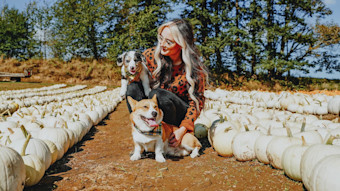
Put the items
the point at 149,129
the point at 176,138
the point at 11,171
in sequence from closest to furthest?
the point at 11,171 → the point at 149,129 → the point at 176,138

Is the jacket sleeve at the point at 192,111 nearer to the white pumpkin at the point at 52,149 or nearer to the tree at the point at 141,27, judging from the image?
the white pumpkin at the point at 52,149

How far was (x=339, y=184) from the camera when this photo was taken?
1.60 m

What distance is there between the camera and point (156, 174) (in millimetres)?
2486

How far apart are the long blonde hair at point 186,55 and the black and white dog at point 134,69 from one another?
0.44 ft

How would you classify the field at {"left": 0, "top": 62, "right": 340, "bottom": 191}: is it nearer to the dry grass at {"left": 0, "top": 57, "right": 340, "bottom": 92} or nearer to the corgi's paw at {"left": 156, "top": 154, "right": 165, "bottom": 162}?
the corgi's paw at {"left": 156, "top": 154, "right": 165, "bottom": 162}

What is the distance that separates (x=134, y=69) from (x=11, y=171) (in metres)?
1.71

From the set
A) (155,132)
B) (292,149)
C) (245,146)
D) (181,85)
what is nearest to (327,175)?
(292,149)

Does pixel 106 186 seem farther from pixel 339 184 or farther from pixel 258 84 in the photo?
pixel 258 84

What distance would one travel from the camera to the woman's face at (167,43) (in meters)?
3.13

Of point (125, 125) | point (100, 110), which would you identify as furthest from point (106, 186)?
point (100, 110)

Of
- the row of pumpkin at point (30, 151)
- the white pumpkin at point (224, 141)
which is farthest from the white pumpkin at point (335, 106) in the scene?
the row of pumpkin at point (30, 151)

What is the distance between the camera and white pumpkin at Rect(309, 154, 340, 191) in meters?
1.64

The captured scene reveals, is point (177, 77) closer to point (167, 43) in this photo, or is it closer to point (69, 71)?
point (167, 43)

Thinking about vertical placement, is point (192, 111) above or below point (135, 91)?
below
